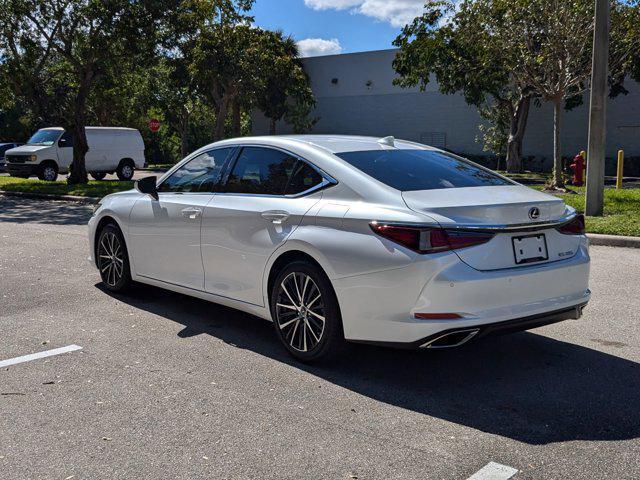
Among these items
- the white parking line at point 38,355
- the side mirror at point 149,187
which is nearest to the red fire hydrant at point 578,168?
the side mirror at point 149,187

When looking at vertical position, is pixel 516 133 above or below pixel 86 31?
below

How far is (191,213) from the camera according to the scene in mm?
6020

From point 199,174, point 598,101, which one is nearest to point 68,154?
point 598,101

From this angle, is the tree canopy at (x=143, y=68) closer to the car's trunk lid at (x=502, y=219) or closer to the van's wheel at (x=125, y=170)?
the van's wheel at (x=125, y=170)

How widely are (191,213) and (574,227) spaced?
302cm

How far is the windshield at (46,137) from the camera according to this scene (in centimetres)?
2811

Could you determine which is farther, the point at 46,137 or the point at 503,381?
the point at 46,137

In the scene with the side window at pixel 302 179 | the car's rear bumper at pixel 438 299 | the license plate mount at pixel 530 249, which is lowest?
the car's rear bumper at pixel 438 299

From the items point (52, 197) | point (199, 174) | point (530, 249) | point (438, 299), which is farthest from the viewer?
point (52, 197)

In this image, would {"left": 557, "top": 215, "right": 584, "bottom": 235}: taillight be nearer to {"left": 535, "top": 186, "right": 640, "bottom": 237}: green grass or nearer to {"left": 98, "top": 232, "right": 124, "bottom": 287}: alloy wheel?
{"left": 98, "top": 232, "right": 124, "bottom": 287}: alloy wheel

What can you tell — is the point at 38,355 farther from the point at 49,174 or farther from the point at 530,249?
the point at 49,174

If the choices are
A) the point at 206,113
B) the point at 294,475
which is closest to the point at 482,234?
the point at 294,475

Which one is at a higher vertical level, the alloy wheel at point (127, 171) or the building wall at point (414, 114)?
the building wall at point (414, 114)

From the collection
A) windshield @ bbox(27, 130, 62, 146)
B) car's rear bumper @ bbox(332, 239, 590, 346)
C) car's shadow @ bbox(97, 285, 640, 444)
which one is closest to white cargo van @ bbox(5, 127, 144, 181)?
windshield @ bbox(27, 130, 62, 146)
